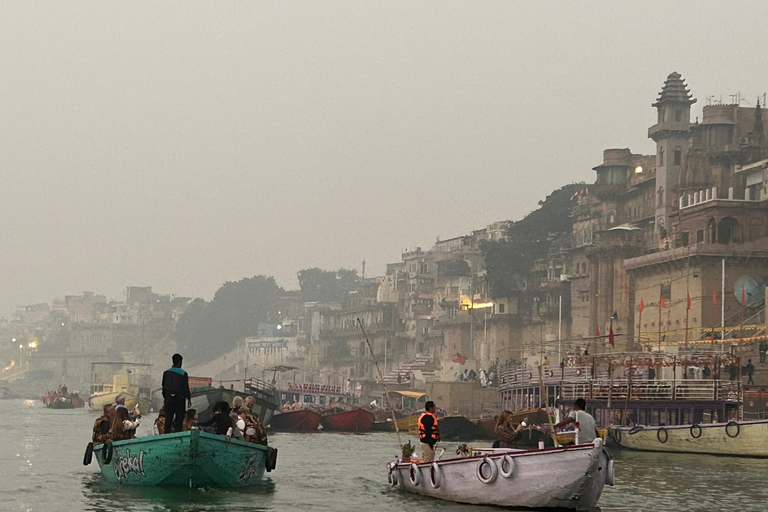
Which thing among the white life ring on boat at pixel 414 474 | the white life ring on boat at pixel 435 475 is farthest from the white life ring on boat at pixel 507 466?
the white life ring on boat at pixel 414 474

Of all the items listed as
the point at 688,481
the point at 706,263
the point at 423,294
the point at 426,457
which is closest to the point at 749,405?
the point at 706,263

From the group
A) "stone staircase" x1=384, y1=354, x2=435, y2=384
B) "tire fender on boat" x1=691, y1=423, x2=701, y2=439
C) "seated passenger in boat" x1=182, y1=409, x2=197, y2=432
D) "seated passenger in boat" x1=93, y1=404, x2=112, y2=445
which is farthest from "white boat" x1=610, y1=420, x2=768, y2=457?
"stone staircase" x1=384, y1=354, x2=435, y2=384

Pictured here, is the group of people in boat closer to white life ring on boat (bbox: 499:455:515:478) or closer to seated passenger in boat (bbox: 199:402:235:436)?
→ seated passenger in boat (bbox: 199:402:235:436)

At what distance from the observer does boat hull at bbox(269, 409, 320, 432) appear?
59969mm

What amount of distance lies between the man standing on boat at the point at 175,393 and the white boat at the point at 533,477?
16.0 ft

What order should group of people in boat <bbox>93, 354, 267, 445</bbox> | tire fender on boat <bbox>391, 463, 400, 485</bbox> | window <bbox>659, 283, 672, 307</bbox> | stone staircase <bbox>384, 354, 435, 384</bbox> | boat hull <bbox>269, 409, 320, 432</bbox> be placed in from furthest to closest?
stone staircase <bbox>384, 354, 435, 384</bbox>, window <bbox>659, 283, 672, 307</bbox>, boat hull <bbox>269, 409, 320, 432</bbox>, tire fender on boat <bbox>391, 463, 400, 485</bbox>, group of people in boat <bbox>93, 354, 267, 445</bbox>

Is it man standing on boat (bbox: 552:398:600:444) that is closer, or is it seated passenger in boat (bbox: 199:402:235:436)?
man standing on boat (bbox: 552:398:600:444)

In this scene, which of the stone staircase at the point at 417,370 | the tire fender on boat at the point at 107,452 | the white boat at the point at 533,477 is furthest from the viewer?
the stone staircase at the point at 417,370

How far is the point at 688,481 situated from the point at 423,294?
323 ft

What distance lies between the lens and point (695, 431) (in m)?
38.2

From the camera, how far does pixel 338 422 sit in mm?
61469

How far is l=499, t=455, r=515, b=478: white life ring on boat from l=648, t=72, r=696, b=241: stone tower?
190ft

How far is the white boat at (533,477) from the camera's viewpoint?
20.5 m

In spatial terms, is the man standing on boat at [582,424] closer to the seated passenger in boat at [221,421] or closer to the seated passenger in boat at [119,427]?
the seated passenger in boat at [221,421]
